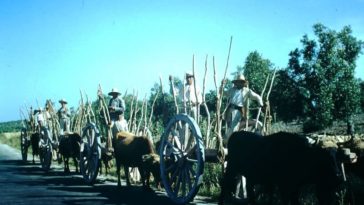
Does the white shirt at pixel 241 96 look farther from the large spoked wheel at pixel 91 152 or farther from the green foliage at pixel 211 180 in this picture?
the large spoked wheel at pixel 91 152

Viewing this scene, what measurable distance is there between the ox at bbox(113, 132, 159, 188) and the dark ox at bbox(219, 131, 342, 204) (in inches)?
96.0

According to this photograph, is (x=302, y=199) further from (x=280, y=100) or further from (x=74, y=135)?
(x=280, y=100)

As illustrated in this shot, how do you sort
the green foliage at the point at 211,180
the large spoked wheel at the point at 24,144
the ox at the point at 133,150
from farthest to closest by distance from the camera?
the large spoked wheel at the point at 24,144
the ox at the point at 133,150
the green foliage at the point at 211,180

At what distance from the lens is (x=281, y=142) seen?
549cm

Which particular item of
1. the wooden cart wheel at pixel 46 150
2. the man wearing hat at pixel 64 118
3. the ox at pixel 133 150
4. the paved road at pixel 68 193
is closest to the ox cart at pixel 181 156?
the paved road at pixel 68 193

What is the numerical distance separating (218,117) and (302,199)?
2.02m

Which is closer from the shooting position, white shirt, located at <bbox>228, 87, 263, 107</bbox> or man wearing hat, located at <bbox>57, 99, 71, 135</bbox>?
white shirt, located at <bbox>228, 87, 263, 107</bbox>

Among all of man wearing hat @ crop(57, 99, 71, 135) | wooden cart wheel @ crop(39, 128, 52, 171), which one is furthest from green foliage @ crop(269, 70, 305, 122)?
wooden cart wheel @ crop(39, 128, 52, 171)

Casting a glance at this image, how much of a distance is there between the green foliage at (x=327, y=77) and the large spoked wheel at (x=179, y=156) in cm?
3153

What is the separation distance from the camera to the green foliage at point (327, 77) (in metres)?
37.8

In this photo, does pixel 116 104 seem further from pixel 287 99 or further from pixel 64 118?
pixel 287 99

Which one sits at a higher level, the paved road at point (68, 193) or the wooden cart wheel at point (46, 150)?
the wooden cart wheel at point (46, 150)

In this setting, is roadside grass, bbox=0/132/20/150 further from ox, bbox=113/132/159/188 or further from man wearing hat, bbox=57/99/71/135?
ox, bbox=113/132/159/188

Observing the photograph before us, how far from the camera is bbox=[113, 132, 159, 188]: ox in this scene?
29.3 ft
